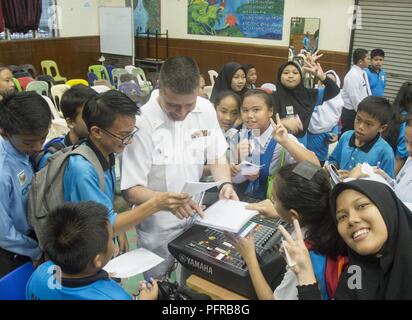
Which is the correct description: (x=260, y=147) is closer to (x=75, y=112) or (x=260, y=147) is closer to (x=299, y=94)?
(x=75, y=112)

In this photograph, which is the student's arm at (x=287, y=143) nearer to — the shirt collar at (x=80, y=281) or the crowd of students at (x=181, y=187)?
the crowd of students at (x=181, y=187)

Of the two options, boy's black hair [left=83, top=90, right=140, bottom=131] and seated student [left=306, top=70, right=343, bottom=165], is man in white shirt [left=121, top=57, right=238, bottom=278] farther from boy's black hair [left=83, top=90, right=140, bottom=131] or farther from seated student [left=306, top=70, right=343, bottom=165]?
seated student [left=306, top=70, right=343, bottom=165]

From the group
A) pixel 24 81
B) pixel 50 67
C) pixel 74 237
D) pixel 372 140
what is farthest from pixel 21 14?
pixel 74 237

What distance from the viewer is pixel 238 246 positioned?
4.54ft

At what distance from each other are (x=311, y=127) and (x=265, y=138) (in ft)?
3.90

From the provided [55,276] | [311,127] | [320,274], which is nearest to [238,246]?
[320,274]

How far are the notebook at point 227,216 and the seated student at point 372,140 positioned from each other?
3.70 ft

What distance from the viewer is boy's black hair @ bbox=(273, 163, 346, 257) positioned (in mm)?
1231

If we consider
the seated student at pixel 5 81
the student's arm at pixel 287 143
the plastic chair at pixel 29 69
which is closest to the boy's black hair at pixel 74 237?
the student's arm at pixel 287 143

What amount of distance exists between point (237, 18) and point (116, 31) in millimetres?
3225

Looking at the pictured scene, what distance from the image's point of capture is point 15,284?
139 cm

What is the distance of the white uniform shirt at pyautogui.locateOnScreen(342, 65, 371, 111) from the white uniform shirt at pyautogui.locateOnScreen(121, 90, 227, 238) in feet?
12.6

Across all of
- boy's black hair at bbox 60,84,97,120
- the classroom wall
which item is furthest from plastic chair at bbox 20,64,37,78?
boy's black hair at bbox 60,84,97,120

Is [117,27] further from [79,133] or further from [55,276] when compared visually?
[55,276]
